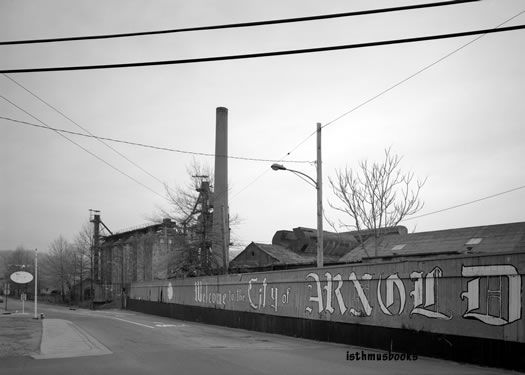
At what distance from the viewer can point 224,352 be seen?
14.1 metres

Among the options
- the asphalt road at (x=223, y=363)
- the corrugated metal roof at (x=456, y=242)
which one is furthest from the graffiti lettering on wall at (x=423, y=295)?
the corrugated metal roof at (x=456, y=242)

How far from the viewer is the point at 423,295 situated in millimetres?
14180

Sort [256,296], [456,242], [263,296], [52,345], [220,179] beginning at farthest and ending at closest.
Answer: [220,179]
[456,242]
[256,296]
[263,296]
[52,345]

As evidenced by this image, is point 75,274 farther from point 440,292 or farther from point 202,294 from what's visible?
point 440,292

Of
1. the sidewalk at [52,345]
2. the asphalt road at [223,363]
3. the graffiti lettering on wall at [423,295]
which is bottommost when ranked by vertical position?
the sidewalk at [52,345]

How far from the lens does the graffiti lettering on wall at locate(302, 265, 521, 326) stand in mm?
11604

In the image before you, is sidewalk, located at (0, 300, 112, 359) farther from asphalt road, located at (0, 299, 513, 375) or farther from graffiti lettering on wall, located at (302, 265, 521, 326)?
graffiti lettering on wall, located at (302, 265, 521, 326)

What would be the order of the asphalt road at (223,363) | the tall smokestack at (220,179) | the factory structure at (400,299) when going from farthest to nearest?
1. the tall smokestack at (220,179)
2. the factory structure at (400,299)
3. the asphalt road at (223,363)

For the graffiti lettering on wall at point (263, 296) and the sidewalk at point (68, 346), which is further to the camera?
the graffiti lettering on wall at point (263, 296)

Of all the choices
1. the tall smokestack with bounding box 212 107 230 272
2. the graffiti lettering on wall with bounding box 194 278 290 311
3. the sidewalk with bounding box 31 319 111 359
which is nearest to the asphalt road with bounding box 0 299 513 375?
the sidewalk with bounding box 31 319 111 359

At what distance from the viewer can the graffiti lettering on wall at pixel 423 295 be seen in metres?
11.6

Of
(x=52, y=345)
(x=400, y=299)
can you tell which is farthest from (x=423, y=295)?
(x=52, y=345)

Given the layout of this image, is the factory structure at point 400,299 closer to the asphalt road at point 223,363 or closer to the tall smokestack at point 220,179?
the asphalt road at point 223,363

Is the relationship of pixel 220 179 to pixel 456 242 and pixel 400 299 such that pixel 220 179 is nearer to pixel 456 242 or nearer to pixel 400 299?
pixel 456 242
